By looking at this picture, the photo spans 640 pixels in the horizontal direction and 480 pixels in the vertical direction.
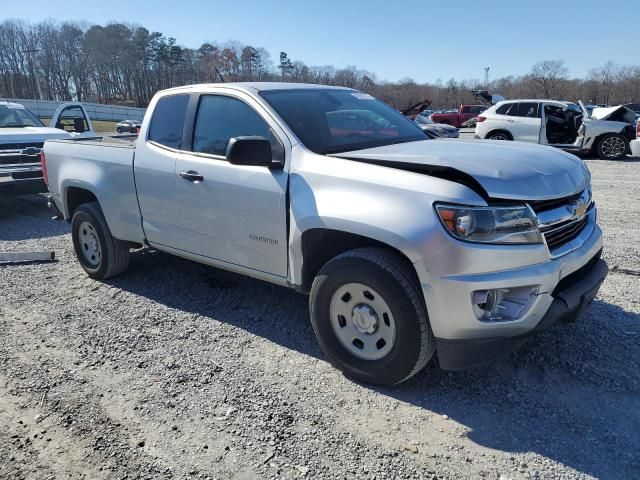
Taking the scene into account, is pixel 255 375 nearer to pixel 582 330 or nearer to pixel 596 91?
pixel 582 330

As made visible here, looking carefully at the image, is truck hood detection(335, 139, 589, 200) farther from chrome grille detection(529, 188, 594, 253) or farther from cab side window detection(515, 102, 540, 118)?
cab side window detection(515, 102, 540, 118)

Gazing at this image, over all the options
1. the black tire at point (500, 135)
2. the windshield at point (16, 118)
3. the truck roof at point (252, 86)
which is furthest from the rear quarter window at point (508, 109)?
the truck roof at point (252, 86)

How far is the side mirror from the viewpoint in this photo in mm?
3326

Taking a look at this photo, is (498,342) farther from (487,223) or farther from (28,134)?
(28,134)

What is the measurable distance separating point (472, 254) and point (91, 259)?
4.23 m

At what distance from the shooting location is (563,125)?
15.4 m

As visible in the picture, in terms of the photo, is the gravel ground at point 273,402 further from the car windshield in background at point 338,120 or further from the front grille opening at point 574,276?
the car windshield in background at point 338,120

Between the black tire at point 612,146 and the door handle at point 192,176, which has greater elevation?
the door handle at point 192,176

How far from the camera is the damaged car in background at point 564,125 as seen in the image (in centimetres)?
1453

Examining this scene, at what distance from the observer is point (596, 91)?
73812 millimetres

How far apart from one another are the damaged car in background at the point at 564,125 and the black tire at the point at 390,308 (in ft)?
42.0

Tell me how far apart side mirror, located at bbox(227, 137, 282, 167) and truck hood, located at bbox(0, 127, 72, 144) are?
704 cm

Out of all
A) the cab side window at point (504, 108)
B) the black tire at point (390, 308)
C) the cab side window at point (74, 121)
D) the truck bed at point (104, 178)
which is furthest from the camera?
the cab side window at point (504, 108)


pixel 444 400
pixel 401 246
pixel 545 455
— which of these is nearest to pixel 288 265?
pixel 401 246
